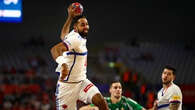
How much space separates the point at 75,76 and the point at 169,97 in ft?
4.94

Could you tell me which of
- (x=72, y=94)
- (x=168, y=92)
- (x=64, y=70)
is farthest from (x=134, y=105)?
(x=64, y=70)

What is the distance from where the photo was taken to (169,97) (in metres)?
5.78

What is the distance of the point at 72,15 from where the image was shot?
5.79 metres

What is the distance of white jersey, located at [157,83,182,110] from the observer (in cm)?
560

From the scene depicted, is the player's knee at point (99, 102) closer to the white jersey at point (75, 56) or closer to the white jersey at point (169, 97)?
the white jersey at point (75, 56)

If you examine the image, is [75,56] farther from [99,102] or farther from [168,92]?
[168,92]

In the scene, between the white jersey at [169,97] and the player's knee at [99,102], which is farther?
the white jersey at [169,97]

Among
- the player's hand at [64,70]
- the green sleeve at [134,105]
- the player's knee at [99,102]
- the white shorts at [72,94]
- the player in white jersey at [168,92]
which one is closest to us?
the player's hand at [64,70]

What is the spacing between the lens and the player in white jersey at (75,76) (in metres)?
5.47

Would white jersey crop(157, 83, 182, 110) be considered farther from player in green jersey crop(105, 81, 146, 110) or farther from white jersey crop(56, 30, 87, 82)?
white jersey crop(56, 30, 87, 82)

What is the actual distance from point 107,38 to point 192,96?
685 cm

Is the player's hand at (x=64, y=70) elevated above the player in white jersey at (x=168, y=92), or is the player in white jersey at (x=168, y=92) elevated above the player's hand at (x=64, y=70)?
the player's hand at (x=64, y=70)

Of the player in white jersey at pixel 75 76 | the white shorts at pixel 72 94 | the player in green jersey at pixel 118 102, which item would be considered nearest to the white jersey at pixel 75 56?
the player in white jersey at pixel 75 76

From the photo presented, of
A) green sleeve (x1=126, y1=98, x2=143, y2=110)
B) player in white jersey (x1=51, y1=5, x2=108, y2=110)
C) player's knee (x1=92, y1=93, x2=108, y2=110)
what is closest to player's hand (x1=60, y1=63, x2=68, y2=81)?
player in white jersey (x1=51, y1=5, x2=108, y2=110)
